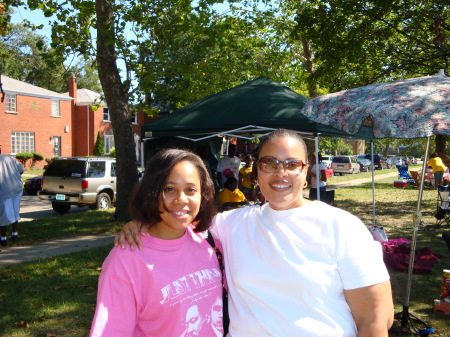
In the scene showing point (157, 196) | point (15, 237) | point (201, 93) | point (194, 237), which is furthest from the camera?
point (201, 93)

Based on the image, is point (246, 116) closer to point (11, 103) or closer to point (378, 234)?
point (378, 234)

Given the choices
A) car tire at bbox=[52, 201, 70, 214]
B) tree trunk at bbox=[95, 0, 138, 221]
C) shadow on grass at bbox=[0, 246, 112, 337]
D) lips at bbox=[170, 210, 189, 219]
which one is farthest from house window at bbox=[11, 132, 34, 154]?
lips at bbox=[170, 210, 189, 219]

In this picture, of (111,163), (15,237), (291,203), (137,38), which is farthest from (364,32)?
(291,203)

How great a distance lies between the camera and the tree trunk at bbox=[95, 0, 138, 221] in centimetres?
1021

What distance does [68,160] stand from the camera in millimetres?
13570

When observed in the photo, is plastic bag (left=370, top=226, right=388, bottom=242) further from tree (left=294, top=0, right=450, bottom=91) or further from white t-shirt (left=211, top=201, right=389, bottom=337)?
tree (left=294, top=0, right=450, bottom=91)

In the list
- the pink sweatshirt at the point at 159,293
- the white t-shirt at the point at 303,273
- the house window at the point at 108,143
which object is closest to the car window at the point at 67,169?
the pink sweatshirt at the point at 159,293

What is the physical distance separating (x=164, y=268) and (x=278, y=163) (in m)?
0.68

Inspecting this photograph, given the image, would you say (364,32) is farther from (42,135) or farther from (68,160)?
(42,135)

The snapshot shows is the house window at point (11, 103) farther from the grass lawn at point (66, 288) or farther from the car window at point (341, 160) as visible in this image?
the car window at point (341, 160)

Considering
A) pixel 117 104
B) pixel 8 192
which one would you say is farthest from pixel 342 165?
pixel 8 192

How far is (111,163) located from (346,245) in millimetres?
13375

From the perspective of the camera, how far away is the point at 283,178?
1967mm

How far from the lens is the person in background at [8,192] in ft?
27.7
